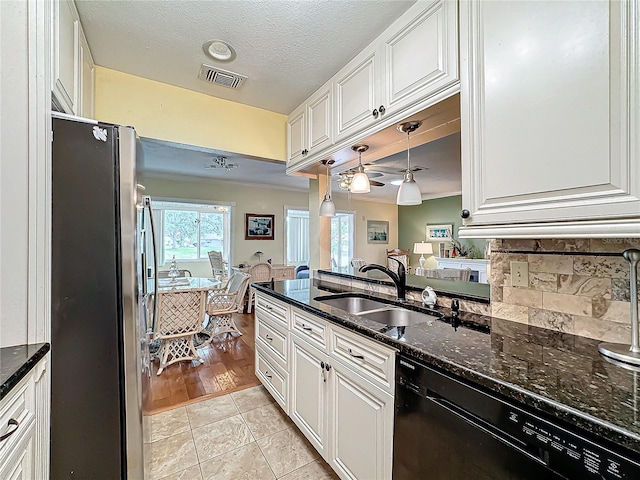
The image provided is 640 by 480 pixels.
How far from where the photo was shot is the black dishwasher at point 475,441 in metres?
0.63

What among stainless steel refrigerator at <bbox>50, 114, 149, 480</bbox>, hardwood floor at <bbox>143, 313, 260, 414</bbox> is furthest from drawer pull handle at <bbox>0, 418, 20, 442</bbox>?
hardwood floor at <bbox>143, 313, 260, 414</bbox>

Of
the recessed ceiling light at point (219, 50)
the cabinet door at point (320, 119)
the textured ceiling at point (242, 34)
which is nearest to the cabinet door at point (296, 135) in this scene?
the cabinet door at point (320, 119)

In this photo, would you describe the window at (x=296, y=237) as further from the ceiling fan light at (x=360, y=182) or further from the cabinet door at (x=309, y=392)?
the cabinet door at (x=309, y=392)

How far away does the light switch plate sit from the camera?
1294mm

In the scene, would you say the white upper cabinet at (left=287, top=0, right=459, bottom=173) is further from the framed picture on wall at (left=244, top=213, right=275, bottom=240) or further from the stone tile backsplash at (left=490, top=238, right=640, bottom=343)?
the framed picture on wall at (left=244, top=213, right=275, bottom=240)

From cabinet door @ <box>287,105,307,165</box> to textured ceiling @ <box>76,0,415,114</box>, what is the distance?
13.2 inches

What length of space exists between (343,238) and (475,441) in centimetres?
658

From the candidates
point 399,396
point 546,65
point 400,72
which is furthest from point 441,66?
point 399,396

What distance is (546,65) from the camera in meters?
0.93

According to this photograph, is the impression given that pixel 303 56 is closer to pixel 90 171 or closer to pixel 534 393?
pixel 90 171

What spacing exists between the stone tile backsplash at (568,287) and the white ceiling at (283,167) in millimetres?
1881

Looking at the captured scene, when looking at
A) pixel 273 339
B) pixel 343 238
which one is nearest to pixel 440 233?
pixel 343 238

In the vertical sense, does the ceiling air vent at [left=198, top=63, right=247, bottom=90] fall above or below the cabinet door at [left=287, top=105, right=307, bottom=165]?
above

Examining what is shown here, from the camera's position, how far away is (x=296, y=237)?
7.14m
